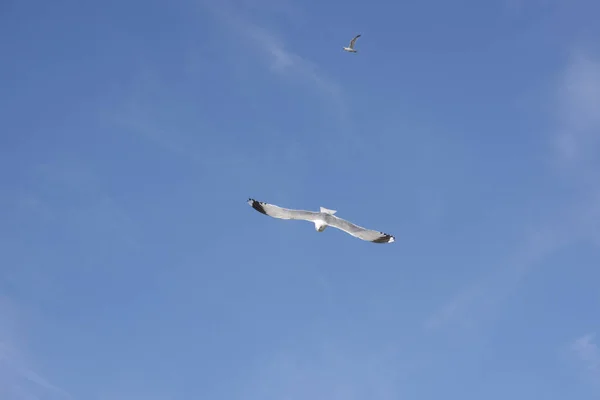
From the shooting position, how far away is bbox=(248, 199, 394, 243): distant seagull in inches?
2783

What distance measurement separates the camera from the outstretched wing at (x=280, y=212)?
70812 mm

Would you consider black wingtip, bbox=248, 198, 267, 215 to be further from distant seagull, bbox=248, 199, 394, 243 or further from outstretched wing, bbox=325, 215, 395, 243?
outstretched wing, bbox=325, 215, 395, 243

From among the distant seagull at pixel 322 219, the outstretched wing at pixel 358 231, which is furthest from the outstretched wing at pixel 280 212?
the outstretched wing at pixel 358 231

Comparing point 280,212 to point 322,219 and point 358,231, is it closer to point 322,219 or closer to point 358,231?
point 322,219

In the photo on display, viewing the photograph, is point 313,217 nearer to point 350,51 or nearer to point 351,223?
point 351,223

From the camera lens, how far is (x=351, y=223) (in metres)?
70.9

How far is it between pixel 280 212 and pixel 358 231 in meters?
6.95

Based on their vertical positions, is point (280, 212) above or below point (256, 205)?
below

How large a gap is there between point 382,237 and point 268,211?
33.1 ft

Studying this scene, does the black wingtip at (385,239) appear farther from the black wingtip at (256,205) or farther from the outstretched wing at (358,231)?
the black wingtip at (256,205)

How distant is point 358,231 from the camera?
71375mm

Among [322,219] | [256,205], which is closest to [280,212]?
[256,205]

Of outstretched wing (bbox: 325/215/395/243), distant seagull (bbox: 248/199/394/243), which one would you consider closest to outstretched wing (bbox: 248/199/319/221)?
distant seagull (bbox: 248/199/394/243)

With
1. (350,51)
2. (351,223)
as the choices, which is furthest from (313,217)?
(350,51)
